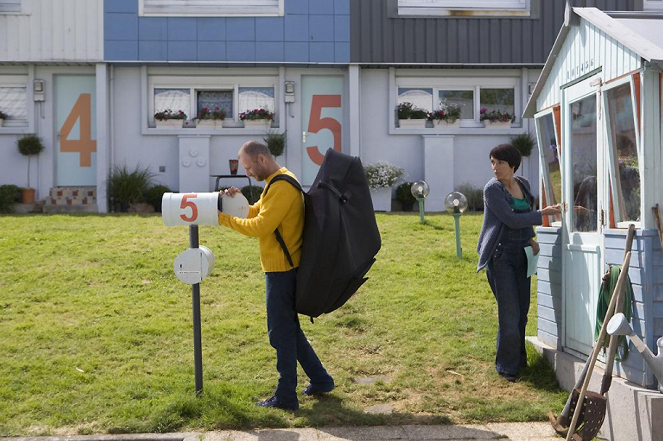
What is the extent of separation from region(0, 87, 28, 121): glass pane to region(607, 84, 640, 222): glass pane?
15.1m

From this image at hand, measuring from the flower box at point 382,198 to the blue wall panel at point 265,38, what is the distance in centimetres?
295

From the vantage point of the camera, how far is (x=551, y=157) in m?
6.95

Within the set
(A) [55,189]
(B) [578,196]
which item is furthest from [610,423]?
(A) [55,189]

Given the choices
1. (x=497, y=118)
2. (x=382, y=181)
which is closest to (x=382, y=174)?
(x=382, y=181)

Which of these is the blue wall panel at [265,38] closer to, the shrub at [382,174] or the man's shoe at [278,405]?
the shrub at [382,174]

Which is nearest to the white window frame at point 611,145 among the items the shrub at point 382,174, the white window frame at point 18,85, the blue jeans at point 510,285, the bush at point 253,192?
the blue jeans at point 510,285

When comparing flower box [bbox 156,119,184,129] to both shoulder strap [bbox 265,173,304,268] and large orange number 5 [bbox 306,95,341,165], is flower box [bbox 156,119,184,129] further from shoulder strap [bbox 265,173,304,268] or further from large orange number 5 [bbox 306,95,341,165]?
shoulder strap [bbox 265,173,304,268]

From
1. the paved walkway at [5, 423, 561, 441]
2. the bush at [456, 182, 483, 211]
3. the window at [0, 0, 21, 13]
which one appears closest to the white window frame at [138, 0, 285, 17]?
the window at [0, 0, 21, 13]

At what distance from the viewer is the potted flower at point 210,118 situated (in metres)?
17.6

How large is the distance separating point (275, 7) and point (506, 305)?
12429 millimetres

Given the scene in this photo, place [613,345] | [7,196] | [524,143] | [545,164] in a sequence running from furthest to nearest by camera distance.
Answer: [524,143]
[7,196]
[545,164]
[613,345]

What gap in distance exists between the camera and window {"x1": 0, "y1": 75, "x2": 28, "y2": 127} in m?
17.8

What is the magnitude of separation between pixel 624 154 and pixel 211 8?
1365 centimetres

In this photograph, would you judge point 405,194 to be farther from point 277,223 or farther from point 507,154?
point 277,223
